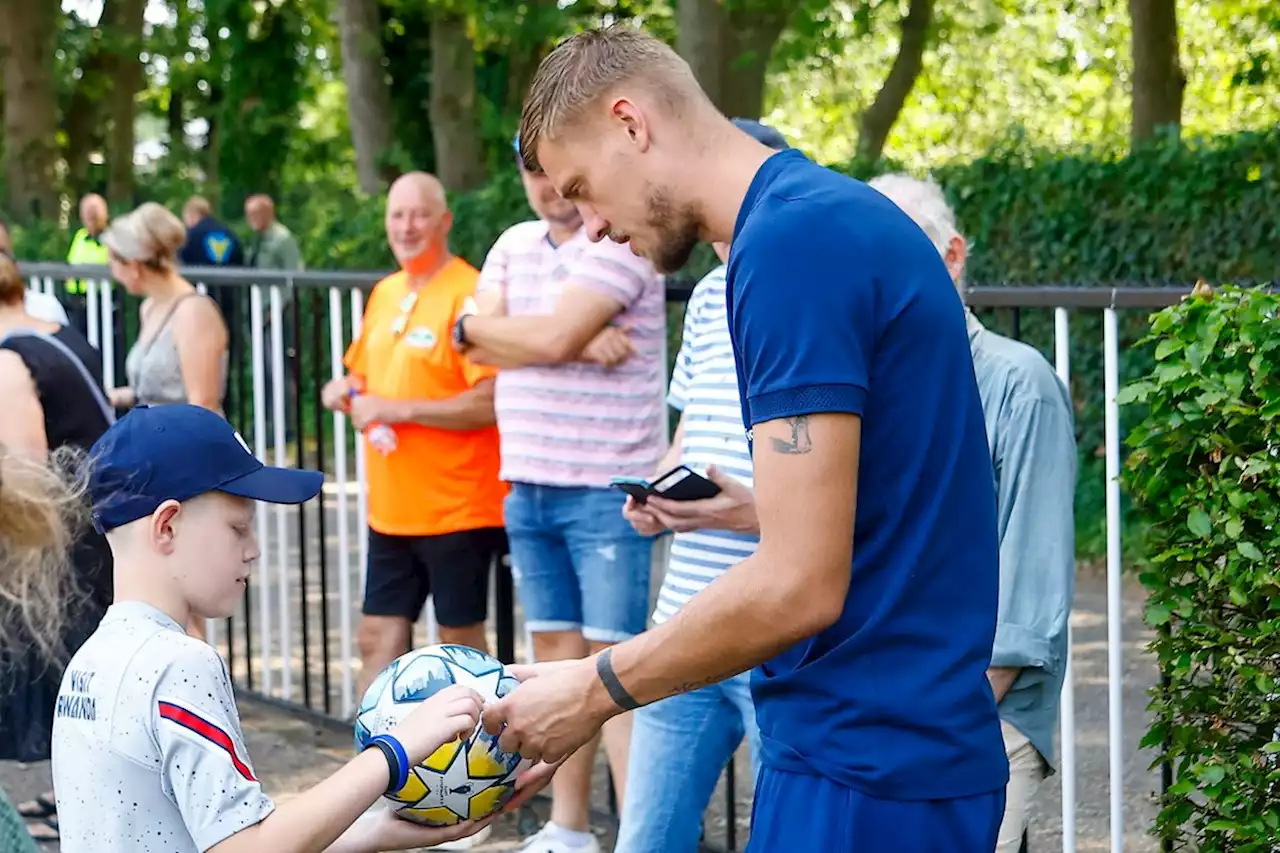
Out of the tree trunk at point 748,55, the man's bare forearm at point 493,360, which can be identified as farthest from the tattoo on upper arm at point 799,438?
the tree trunk at point 748,55

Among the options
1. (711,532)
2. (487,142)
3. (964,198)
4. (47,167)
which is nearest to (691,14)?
(964,198)

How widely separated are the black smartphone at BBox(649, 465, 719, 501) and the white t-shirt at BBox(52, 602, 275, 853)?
108 centimetres

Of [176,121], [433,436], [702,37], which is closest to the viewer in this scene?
[433,436]

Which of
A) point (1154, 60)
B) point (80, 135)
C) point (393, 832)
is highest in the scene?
point (80, 135)

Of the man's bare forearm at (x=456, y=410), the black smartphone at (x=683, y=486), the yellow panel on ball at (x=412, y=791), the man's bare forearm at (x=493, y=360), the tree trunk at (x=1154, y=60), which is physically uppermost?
the tree trunk at (x=1154, y=60)

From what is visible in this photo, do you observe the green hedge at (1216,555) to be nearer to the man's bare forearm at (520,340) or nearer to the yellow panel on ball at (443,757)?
the yellow panel on ball at (443,757)

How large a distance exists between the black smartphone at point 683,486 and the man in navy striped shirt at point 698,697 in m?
0.52

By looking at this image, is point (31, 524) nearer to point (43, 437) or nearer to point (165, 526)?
point (165, 526)

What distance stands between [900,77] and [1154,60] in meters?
4.89

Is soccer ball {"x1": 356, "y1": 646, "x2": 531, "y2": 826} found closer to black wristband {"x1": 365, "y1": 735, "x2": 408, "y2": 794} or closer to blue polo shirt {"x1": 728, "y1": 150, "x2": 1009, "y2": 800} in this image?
black wristband {"x1": 365, "y1": 735, "x2": 408, "y2": 794}

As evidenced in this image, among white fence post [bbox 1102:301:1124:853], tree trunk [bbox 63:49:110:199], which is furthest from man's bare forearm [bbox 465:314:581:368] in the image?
tree trunk [bbox 63:49:110:199]

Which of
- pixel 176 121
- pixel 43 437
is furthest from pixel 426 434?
pixel 176 121

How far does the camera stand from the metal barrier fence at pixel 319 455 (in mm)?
4410

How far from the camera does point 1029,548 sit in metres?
3.73
